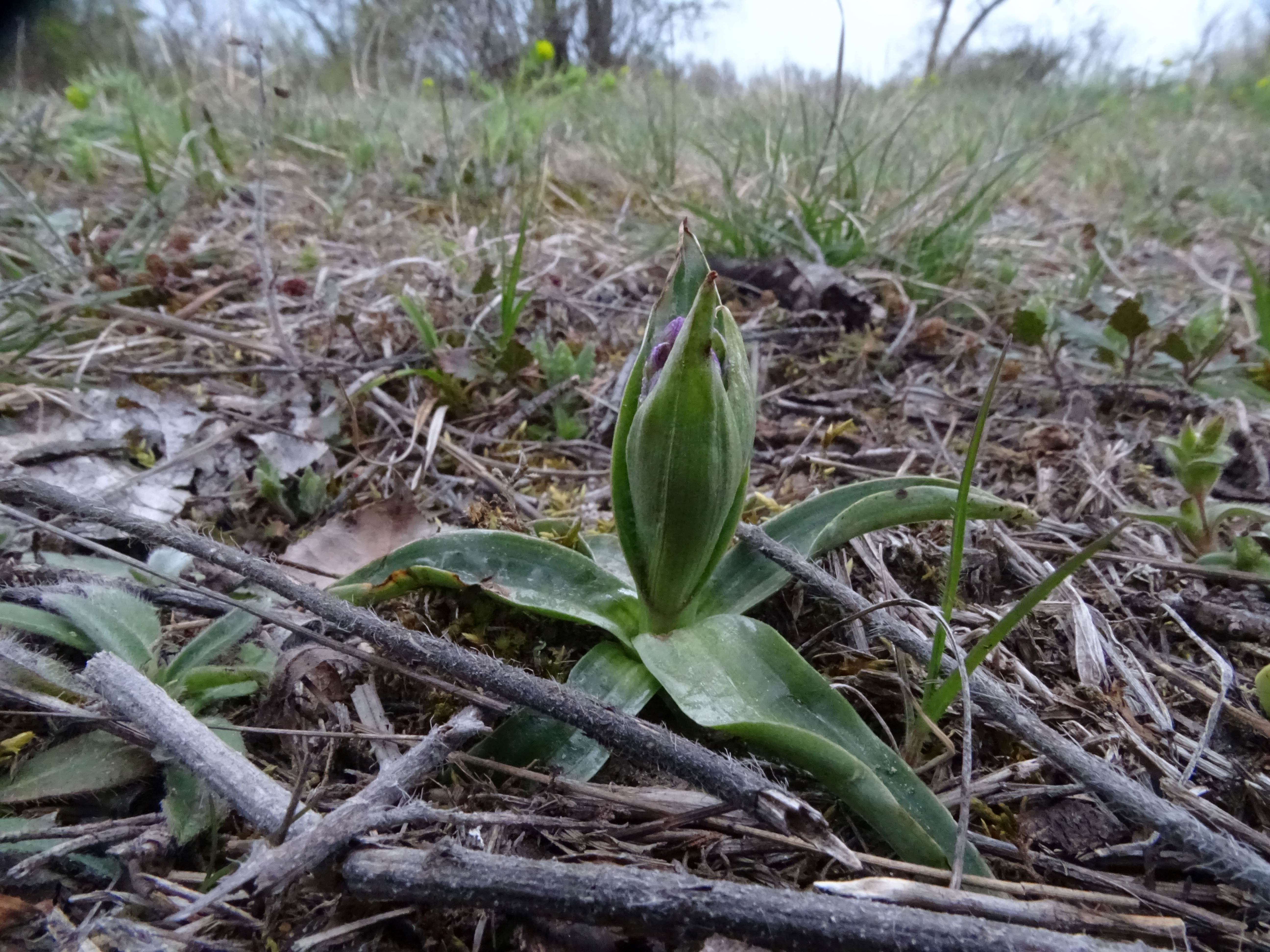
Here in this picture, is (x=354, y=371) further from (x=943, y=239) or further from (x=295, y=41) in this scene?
(x=295, y=41)

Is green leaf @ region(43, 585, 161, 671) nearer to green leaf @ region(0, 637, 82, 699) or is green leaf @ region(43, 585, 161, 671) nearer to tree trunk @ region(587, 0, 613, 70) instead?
green leaf @ region(0, 637, 82, 699)

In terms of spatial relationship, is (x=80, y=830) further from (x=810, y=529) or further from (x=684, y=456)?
(x=810, y=529)

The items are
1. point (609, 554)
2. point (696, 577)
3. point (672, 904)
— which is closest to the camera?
point (672, 904)

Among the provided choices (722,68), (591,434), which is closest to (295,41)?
(722,68)

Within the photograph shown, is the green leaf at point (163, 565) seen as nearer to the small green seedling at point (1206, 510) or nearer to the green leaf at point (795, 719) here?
the green leaf at point (795, 719)

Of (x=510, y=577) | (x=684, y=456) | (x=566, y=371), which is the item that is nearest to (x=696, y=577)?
(x=684, y=456)

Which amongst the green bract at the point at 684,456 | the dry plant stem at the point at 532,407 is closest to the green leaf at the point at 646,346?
the green bract at the point at 684,456
